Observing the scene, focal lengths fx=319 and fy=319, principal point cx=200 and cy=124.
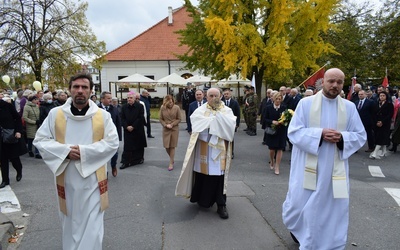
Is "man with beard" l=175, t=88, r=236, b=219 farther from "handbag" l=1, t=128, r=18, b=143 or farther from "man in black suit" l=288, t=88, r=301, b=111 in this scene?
"man in black suit" l=288, t=88, r=301, b=111

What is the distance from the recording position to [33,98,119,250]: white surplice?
319 centimetres

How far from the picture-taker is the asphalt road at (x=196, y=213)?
13.3 feet

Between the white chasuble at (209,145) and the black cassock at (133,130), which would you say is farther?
the black cassock at (133,130)

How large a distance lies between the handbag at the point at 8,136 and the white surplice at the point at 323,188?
17.6 feet

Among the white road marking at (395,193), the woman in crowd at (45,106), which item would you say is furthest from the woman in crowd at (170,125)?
the white road marking at (395,193)

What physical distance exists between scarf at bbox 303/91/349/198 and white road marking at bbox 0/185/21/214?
176 inches

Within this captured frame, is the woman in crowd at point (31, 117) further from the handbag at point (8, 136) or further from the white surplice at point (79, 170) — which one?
the white surplice at point (79, 170)

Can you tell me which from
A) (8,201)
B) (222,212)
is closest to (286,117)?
(222,212)

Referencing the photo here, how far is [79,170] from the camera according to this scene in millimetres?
3215

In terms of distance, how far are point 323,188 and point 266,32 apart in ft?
48.0

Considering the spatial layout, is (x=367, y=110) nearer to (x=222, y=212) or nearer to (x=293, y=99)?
(x=293, y=99)

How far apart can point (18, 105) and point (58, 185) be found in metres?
8.19

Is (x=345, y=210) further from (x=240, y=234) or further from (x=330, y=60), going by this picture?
(x=330, y=60)

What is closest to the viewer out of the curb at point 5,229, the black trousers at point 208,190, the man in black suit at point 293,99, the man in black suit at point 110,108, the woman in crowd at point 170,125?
the curb at point 5,229
